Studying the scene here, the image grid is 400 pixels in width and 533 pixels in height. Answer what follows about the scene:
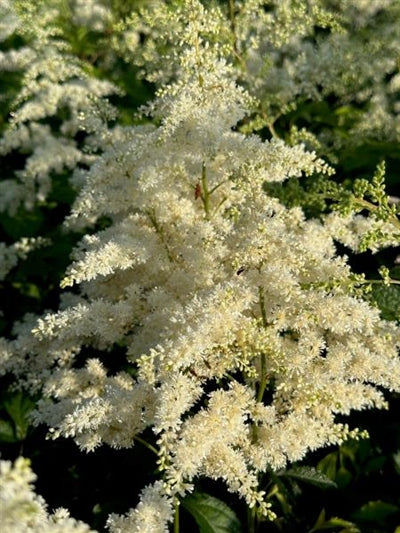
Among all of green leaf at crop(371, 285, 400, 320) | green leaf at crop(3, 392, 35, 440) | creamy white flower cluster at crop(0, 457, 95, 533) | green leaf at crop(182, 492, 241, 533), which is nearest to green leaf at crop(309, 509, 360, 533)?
green leaf at crop(182, 492, 241, 533)

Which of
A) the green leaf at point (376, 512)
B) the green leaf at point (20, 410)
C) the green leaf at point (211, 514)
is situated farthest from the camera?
the green leaf at point (20, 410)

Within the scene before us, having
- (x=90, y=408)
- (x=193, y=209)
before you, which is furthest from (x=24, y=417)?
(x=193, y=209)

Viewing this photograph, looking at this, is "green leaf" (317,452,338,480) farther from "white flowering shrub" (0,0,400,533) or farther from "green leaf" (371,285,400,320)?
"green leaf" (371,285,400,320)

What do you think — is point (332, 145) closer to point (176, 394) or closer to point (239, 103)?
point (239, 103)

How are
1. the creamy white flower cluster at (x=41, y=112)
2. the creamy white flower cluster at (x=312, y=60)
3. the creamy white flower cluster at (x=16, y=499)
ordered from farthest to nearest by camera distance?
the creamy white flower cluster at (x=41, y=112) < the creamy white flower cluster at (x=312, y=60) < the creamy white flower cluster at (x=16, y=499)

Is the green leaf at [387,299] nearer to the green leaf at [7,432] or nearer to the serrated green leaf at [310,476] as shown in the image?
the serrated green leaf at [310,476]

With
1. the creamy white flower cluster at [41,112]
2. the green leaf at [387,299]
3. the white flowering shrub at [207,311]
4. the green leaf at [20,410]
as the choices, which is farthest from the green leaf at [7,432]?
the green leaf at [387,299]

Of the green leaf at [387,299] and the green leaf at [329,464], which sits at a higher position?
the green leaf at [387,299]
